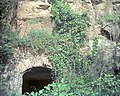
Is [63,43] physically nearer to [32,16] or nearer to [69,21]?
[69,21]

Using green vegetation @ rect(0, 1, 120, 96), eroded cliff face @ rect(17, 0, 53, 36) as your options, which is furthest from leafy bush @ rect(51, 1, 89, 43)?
eroded cliff face @ rect(17, 0, 53, 36)

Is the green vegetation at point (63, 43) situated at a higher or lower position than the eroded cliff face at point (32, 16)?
lower

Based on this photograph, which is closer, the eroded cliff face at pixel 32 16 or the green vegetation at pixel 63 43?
the green vegetation at pixel 63 43

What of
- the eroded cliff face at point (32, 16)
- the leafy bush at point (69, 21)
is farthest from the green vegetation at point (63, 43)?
the eroded cliff face at point (32, 16)

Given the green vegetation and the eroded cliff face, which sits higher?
the eroded cliff face

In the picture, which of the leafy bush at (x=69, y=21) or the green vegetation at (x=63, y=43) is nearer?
the green vegetation at (x=63, y=43)

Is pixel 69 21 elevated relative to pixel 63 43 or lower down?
elevated

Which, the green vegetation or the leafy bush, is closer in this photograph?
the green vegetation

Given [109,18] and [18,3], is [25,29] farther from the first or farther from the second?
[109,18]

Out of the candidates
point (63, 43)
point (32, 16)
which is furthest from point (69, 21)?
point (32, 16)

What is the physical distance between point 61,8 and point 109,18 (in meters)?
1.45

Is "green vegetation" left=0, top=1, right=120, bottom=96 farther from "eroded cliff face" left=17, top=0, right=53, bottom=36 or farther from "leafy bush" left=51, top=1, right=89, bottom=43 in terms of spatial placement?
"eroded cliff face" left=17, top=0, right=53, bottom=36

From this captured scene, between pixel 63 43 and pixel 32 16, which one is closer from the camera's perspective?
pixel 63 43

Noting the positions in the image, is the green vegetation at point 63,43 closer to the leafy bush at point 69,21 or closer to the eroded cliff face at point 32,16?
the leafy bush at point 69,21
